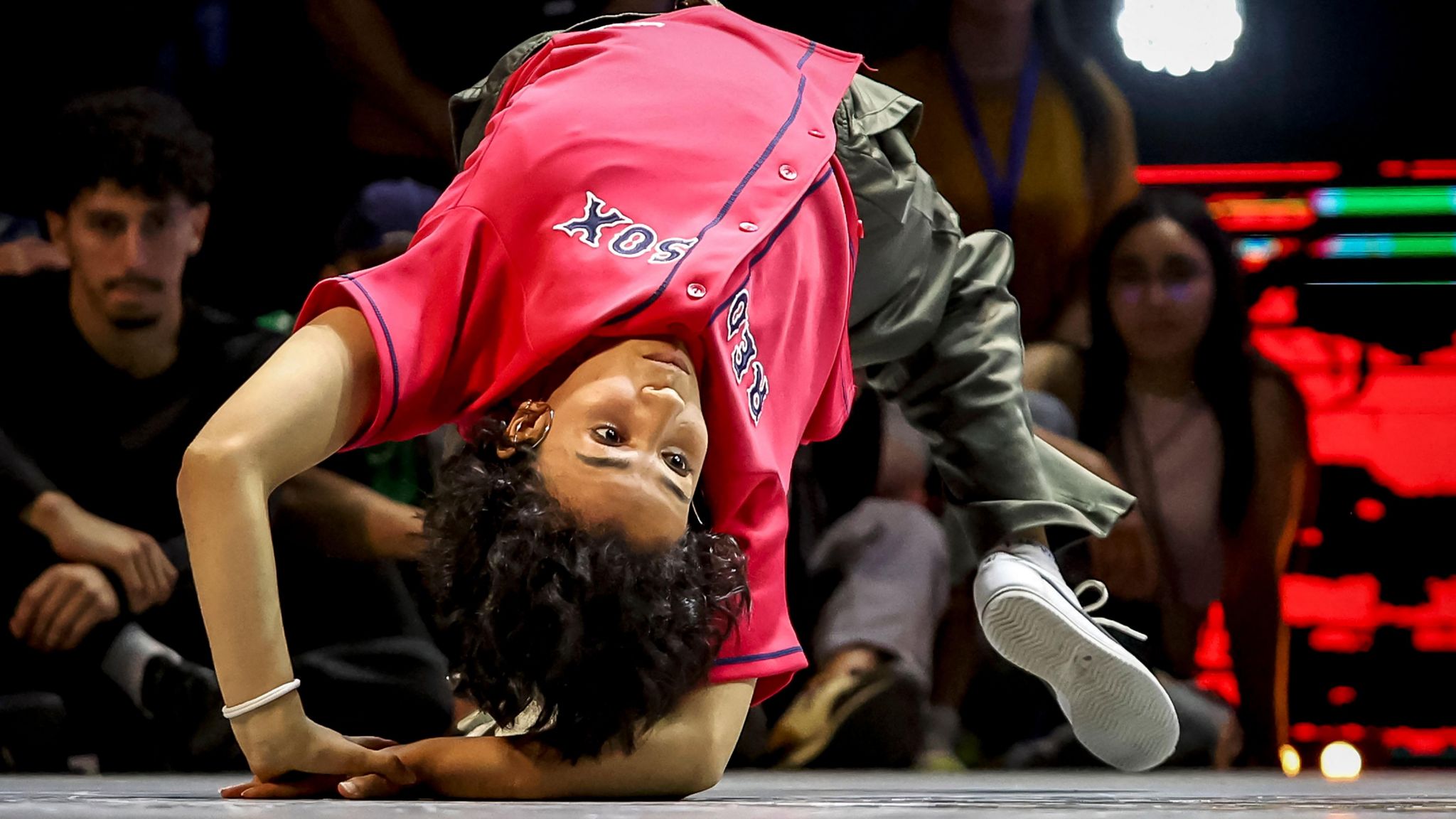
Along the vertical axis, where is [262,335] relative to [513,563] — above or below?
below

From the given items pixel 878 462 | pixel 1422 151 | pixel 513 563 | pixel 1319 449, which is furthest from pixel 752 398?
pixel 1422 151

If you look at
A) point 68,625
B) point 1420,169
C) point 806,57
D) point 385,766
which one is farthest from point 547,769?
point 1420,169

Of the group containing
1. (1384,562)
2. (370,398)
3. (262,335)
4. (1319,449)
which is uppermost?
(370,398)

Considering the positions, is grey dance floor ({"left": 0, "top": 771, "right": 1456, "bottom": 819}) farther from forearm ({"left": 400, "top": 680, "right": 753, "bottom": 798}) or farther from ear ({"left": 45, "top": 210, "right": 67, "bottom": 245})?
ear ({"left": 45, "top": 210, "right": 67, "bottom": 245})

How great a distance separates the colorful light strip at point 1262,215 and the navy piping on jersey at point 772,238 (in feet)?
5.26

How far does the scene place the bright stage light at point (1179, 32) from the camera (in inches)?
120

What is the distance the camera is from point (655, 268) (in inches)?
51.4

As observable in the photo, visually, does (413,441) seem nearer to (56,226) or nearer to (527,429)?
(56,226)

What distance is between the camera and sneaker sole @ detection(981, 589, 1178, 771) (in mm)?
1670

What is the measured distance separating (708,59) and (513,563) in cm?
69

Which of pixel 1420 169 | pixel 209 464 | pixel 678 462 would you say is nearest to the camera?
pixel 209 464

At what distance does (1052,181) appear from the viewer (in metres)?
2.98

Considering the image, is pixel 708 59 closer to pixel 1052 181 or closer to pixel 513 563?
pixel 513 563

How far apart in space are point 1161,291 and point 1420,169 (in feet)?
1.92
